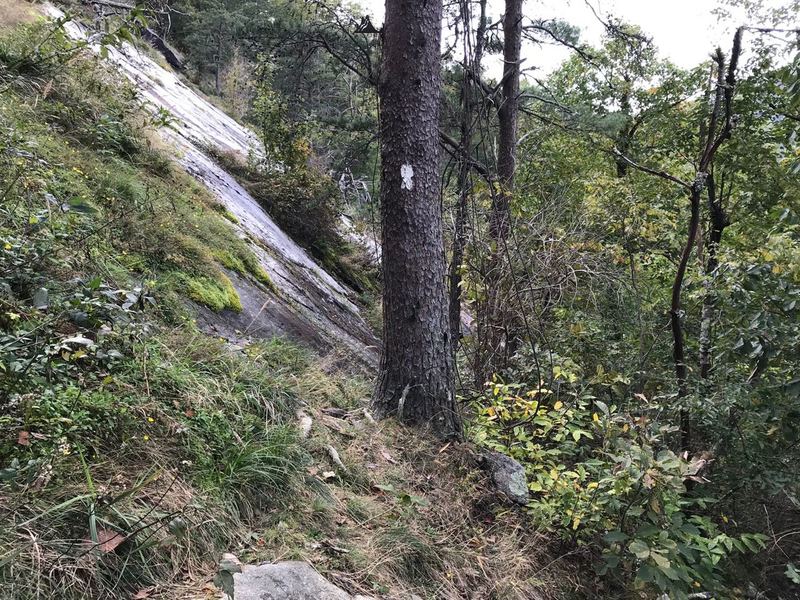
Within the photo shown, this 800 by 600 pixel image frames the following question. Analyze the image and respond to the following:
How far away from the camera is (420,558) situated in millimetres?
2467

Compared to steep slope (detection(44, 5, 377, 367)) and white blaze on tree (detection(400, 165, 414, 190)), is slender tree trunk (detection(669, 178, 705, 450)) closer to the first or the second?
white blaze on tree (detection(400, 165, 414, 190))

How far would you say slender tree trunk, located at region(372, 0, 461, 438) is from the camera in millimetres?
3613

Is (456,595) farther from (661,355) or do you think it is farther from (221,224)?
(221,224)

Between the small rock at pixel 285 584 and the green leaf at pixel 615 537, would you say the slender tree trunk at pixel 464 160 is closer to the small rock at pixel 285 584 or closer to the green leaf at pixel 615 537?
the green leaf at pixel 615 537

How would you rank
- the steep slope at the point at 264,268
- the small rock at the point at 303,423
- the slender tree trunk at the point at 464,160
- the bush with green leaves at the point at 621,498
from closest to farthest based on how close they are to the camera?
the bush with green leaves at the point at 621,498
the small rock at the point at 303,423
the slender tree trunk at the point at 464,160
the steep slope at the point at 264,268

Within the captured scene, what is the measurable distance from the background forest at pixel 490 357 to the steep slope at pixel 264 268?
1.24ft

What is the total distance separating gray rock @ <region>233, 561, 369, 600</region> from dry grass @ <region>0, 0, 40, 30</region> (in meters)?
6.70

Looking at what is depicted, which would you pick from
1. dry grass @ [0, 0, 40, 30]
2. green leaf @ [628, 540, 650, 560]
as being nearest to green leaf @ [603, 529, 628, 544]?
green leaf @ [628, 540, 650, 560]

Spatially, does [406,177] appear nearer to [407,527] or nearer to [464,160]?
[464,160]

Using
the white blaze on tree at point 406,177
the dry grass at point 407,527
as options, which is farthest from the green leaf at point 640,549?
the white blaze on tree at point 406,177

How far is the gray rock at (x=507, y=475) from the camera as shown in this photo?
323 centimetres

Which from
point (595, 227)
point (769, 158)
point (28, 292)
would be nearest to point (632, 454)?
point (28, 292)

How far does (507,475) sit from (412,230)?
5.98 feet

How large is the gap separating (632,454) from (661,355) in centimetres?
246
